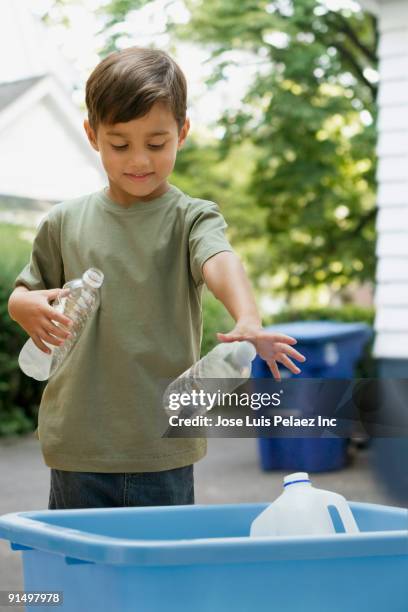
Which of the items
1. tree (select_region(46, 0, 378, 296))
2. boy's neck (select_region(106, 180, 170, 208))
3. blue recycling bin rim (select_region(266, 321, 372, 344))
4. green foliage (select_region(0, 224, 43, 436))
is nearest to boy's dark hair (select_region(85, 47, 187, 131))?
boy's neck (select_region(106, 180, 170, 208))

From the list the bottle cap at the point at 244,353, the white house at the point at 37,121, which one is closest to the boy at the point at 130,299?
the bottle cap at the point at 244,353

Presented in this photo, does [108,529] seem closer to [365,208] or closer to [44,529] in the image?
[44,529]

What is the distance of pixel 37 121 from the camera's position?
45.9 ft

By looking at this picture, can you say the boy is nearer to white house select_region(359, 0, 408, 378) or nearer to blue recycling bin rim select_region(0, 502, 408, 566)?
blue recycling bin rim select_region(0, 502, 408, 566)

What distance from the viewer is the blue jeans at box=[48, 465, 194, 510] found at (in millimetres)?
1929

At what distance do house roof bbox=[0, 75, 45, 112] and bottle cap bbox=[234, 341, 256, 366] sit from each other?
39.8 ft

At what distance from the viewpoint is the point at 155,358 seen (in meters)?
1.88

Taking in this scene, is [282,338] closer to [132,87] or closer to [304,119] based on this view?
[132,87]

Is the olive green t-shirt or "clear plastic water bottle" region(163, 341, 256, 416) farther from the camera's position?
the olive green t-shirt

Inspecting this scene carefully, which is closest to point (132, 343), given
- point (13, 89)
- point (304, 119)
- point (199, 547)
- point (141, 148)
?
point (141, 148)

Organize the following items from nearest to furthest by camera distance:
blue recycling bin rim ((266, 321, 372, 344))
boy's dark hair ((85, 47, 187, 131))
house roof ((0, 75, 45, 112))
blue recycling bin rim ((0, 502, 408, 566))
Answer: blue recycling bin rim ((0, 502, 408, 566)) < boy's dark hair ((85, 47, 187, 131)) < blue recycling bin rim ((266, 321, 372, 344)) < house roof ((0, 75, 45, 112))

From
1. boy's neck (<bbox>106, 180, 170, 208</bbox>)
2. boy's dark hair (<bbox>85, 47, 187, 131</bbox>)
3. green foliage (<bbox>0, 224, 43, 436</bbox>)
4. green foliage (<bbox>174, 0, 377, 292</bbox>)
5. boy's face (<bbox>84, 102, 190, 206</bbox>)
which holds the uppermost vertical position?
green foliage (<bbox>174, 0, 377, 292</bbox>)

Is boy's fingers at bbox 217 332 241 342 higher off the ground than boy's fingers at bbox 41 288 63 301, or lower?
lower

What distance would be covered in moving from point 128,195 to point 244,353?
573 mm
